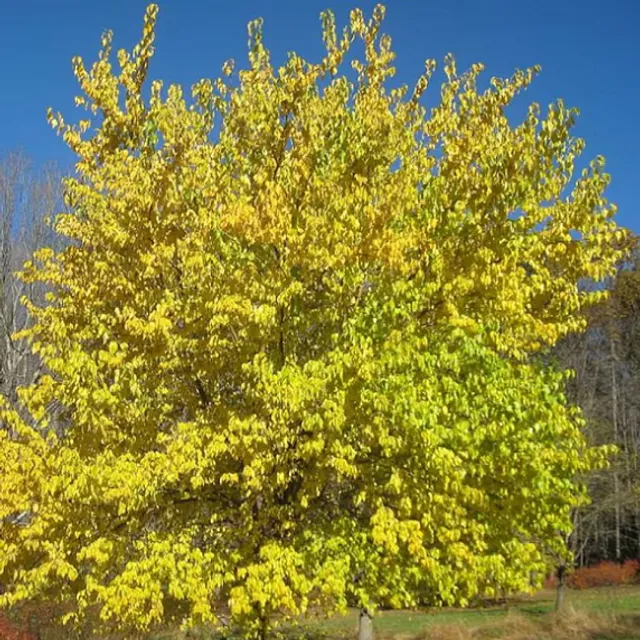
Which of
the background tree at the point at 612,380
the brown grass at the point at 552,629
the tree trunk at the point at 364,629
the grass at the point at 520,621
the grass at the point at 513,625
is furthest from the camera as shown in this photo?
A: the background tree at the point at 612,380

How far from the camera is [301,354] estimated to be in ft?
21.4

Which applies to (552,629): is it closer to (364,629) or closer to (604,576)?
(364,629)

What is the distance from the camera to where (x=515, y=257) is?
19.1 feet

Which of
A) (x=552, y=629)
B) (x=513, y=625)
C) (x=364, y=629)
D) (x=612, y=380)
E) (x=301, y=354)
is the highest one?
(x=612, y=380)

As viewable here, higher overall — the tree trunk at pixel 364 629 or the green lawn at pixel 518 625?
the tree trunk at pixel 364 629

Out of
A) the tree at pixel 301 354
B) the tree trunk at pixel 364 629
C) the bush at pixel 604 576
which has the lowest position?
the bush at pixel 604 576

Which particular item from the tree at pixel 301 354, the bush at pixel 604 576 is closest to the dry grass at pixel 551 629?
the bush at pixel 604 576

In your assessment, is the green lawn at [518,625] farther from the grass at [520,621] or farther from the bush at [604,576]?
the bush at [604,576]

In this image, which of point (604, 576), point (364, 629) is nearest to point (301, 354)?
point (364, 629)

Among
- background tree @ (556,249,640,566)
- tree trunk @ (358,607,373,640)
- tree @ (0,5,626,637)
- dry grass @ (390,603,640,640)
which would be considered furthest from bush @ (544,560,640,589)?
tree @ (0,5,626,637)

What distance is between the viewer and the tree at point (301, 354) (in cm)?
524

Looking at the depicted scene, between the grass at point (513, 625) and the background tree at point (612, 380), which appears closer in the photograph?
the grass at point (513, 625)

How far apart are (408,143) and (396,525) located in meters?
3.67

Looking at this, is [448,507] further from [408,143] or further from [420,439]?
[408,143]
